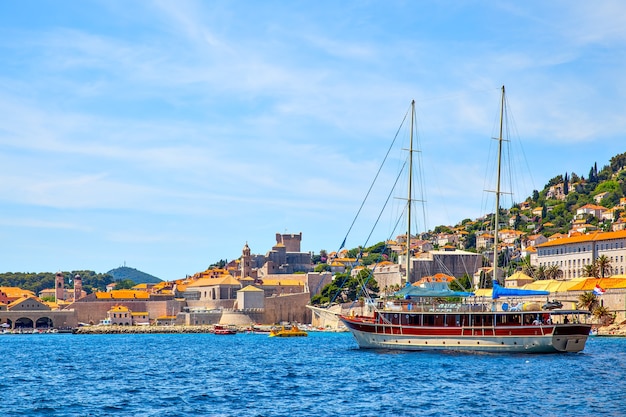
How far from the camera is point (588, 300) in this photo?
226ft

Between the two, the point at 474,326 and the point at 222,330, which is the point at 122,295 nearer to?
the point at 222,330

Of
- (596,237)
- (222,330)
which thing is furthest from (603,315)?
(222,330)

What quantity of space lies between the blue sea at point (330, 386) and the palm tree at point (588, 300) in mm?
25333

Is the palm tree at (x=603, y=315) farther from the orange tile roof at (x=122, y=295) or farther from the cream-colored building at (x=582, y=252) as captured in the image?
the orange tile roof at (x=122, y=295)

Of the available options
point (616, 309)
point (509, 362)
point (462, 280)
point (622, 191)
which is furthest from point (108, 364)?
point (622, 191)

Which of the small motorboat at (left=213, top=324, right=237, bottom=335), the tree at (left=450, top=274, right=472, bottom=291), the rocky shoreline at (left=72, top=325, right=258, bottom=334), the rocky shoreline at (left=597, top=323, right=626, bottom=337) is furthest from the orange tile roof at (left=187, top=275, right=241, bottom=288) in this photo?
the rocky shoreline at (left=597, top=323, right=626, bottom=337)

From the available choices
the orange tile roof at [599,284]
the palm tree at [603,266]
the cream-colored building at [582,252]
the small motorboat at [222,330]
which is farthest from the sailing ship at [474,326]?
the cream-colored building at [582,252]

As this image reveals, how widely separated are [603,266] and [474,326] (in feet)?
149

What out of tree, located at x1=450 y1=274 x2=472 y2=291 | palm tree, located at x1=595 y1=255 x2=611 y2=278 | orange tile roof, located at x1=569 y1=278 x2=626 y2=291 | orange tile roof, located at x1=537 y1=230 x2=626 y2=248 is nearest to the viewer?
orange tile roof, located at x1=569 y1=278 x2=626 y2=291

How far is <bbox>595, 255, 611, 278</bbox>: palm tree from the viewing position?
83.6 metres

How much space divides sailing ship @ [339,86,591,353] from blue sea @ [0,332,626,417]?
3.16ft

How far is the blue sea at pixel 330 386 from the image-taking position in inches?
984

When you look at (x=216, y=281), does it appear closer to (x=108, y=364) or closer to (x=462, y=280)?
(x=462, y=280)

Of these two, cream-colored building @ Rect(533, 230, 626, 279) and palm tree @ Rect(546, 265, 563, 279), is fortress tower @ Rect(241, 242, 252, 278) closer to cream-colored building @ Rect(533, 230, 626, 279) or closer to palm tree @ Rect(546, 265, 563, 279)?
cream-colored building @ Rect(533, 230, 626, 279)
